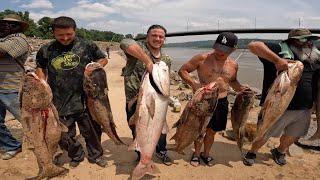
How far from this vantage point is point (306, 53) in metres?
5.98

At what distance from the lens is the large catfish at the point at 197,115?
5.51 m

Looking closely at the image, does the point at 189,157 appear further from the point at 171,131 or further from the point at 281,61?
the point at 281,61

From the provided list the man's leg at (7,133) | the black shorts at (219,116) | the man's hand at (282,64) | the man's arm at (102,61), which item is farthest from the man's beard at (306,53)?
the man's leg at (7,133)

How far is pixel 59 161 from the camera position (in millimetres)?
6508

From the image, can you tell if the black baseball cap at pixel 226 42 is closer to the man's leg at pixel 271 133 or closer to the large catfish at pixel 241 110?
the large catfish at pixel 241 110

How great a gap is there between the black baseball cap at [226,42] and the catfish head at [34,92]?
264cm

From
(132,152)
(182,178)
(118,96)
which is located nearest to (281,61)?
(182,178)

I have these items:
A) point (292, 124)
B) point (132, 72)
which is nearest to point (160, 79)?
point (132, 72)

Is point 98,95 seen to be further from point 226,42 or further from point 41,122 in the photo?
point 226,42

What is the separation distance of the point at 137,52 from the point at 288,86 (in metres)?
2.39

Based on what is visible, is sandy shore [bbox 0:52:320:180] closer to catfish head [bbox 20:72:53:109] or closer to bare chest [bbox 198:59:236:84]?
catfish head [bbox 20:72:53:109]

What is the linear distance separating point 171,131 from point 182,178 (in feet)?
8.07

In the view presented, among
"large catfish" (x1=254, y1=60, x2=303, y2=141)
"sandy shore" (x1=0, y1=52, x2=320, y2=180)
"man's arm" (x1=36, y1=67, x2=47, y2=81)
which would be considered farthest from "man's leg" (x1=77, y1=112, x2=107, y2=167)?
"large catfish" (x1=254, y1=60, x2=303, y2=141)

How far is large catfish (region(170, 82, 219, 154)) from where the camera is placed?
5508mm
